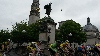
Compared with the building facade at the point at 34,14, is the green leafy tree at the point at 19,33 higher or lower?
lower

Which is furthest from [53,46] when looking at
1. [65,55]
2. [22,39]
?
[22,39]

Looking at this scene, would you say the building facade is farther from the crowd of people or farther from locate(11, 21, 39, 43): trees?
the crowd of people

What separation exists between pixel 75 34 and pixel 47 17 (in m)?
43.2

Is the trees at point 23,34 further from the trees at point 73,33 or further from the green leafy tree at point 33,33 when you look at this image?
the trees at point 73,33

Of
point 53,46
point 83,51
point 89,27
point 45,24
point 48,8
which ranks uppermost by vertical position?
point 89,27

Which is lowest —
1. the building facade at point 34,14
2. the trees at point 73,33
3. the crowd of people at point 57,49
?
the crowd of people at point 57,49

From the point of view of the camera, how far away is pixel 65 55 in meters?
19.1

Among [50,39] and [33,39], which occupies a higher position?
[33,39]

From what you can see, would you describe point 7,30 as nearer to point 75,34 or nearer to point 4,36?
point 4,36

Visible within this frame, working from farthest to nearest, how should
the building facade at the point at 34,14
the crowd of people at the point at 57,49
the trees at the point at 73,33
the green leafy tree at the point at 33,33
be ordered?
the building facade at the point at 34,14 < the green leafy tree at the point at 33,33 < the trees at the point at 73,33 < the crowd of people at the point at 57,49

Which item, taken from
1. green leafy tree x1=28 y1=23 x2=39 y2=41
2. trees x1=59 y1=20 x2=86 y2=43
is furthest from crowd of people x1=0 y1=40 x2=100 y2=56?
green leafy tree x1=28 y1=23 x2=39 y2=41

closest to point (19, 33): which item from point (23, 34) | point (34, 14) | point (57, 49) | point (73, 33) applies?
point (23, 34)

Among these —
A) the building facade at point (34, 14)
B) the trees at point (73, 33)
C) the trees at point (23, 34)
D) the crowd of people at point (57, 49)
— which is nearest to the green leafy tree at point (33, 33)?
the trees at point (23, 34)

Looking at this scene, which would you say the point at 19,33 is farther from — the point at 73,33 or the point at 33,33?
the point at 73,33
